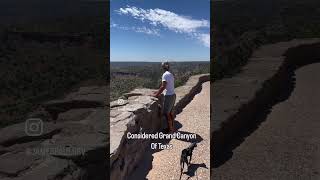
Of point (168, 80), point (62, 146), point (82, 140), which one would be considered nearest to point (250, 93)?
point (168, 80)

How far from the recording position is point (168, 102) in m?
4.67

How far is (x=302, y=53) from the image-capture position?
778 centimetres

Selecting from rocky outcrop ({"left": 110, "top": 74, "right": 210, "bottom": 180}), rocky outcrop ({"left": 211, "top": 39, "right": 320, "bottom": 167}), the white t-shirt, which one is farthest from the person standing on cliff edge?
rocky outcrop ({"left": 211, "top": 39, "right": 320, "bottom": 167})

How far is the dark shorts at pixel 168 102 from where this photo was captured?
182 inches

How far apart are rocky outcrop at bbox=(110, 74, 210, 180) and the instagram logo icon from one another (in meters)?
0.80

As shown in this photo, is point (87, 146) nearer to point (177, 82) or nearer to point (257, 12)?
point (177, 82)

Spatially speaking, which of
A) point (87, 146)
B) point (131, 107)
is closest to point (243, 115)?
point (131, 107)

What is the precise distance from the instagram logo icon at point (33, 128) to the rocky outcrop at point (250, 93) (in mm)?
1842

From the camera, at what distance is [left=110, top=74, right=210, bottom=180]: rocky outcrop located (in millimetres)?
3906

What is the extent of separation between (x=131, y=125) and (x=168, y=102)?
560 mm

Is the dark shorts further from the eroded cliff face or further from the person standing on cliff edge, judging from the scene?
the eroded cliff face

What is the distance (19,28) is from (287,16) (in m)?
5.61

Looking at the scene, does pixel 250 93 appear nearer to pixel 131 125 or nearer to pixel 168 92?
pixel 168 92

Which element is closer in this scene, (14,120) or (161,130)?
(161,130)
